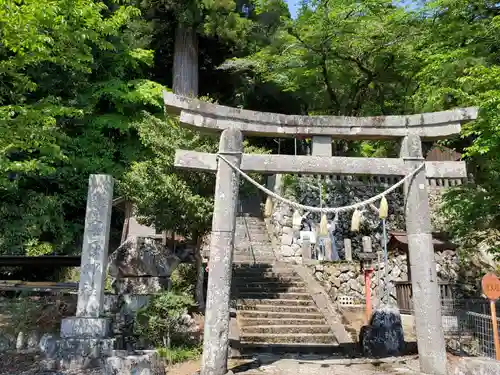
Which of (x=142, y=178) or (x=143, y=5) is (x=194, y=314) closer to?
(x=142, y=178)

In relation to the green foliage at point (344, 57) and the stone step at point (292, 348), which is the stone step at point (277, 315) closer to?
the stone step at point (292, 348)

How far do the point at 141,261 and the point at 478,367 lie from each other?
27.7 feet

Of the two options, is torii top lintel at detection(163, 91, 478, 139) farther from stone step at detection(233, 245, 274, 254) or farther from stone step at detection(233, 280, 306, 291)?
stone step at detection(233, 245, 274, 254)

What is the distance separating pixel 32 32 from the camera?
804cm

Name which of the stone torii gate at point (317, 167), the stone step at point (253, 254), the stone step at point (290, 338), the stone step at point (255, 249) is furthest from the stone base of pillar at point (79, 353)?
the stone step at point (255, 249)

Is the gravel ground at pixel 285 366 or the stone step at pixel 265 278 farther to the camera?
the stone step at pixel 265 278

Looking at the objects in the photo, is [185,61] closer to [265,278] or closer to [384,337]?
[265,278]

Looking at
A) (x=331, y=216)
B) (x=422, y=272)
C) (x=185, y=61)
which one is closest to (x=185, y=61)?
(x=185, y=61)

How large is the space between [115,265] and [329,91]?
12508 mm

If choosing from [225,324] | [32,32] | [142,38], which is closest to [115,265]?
[225,324]

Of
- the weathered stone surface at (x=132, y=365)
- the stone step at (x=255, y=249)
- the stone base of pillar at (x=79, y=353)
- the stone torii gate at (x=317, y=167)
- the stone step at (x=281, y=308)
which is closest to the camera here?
the weathered stone surface at (x=132, y=365)

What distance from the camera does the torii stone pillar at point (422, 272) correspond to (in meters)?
7.24

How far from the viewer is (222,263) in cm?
726

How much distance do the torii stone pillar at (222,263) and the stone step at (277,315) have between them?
4.40 m
